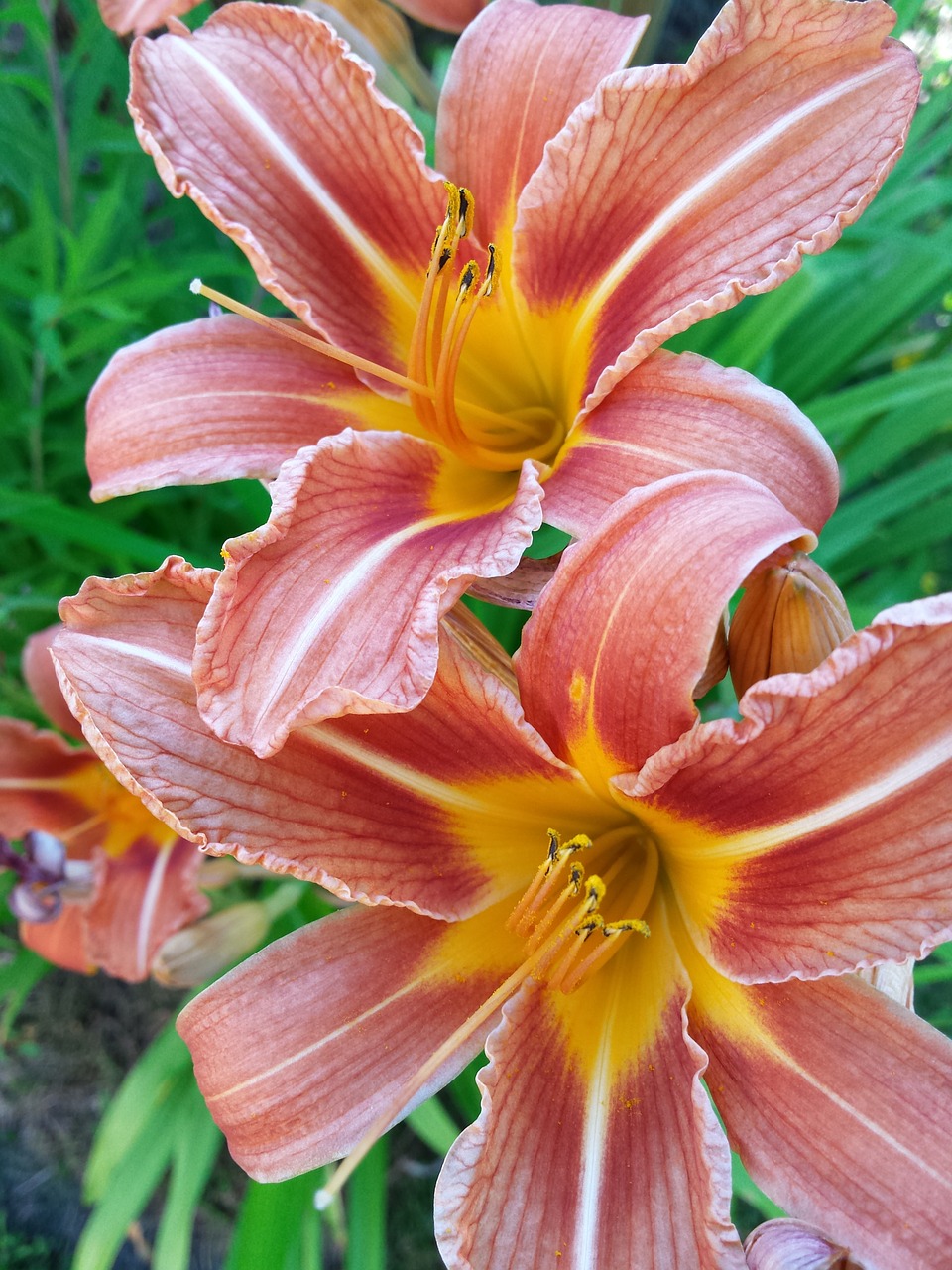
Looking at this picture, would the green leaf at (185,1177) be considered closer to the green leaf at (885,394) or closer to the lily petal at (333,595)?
the lily petal at (333,595)

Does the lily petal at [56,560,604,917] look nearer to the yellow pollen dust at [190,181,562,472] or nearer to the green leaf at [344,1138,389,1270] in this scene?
the yellow pollen dust at [190,181,562,472]

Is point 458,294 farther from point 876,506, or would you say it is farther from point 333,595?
point 876,506

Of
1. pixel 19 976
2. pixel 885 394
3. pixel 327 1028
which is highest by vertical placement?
pixel 885 394

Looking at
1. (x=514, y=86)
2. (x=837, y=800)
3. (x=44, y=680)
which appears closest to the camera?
(x=837, y=800)

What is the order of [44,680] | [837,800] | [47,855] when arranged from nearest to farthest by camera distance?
1. [837,800]
2. [47,855]
3. [44,680]

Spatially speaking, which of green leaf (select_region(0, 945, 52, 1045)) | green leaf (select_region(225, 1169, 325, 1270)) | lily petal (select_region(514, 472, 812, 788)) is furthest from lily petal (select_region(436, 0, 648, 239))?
green leaf (select_region(0, 945, 52, 1045))

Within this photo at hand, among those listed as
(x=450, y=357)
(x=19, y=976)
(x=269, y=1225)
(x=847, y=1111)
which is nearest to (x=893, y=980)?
(x=847, y=1111)

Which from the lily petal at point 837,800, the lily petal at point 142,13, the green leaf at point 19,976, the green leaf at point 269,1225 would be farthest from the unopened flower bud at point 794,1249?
the green leaf at point 19,976

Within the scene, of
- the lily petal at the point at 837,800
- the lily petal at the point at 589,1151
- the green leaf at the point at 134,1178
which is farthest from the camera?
the green leaf at the point at 134,1178
